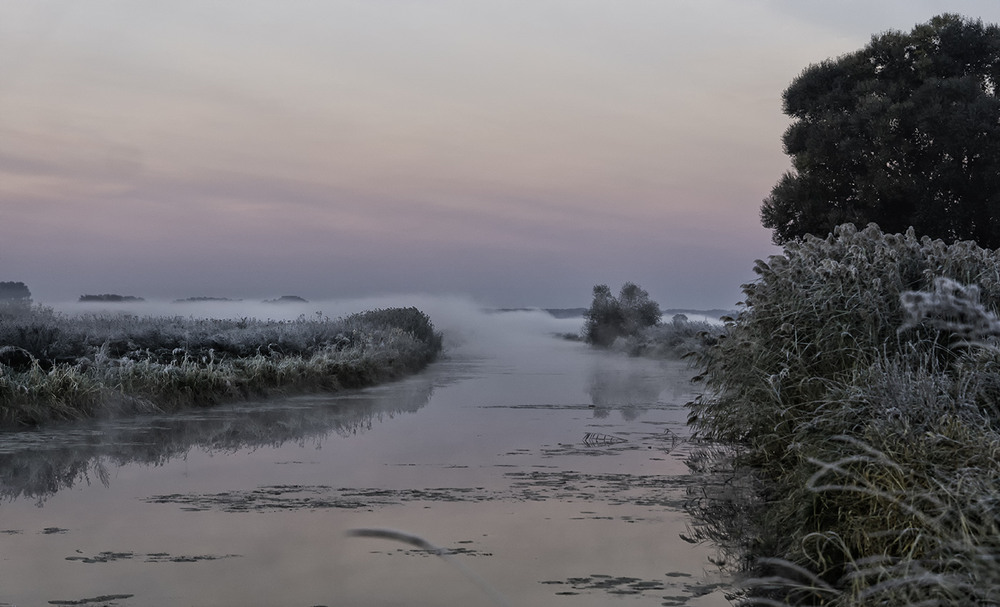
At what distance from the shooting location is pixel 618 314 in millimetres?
37281

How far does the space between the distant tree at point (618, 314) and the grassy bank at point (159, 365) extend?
17.5m

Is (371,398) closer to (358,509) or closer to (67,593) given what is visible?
(358,509)

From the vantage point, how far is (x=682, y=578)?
473 centimetres

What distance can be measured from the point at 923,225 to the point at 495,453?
19.1 meters

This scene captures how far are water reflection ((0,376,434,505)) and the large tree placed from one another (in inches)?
635

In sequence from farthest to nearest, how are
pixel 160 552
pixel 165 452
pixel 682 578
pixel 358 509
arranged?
pixel 165 452
pixel 358 509
pixel 160 552
pixel 682 578

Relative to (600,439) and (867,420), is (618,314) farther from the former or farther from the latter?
(867,420)

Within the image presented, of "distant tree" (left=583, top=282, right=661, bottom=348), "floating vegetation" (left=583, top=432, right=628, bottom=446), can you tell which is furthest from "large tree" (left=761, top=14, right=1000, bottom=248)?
"floating vegetation" (left=583, top=432, right=628, bottom=446)

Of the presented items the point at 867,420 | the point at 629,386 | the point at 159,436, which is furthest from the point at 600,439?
the point at 629,386

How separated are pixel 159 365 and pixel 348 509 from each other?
22.1 ft

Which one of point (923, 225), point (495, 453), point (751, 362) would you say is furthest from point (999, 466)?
point (923, 225)

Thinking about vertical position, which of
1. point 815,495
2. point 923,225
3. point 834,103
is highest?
point 834,103

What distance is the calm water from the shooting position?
4.51 m

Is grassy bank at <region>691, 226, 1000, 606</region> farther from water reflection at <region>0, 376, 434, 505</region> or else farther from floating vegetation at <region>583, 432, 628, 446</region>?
water reflection at <region>0, 376, 434, 505</region>
